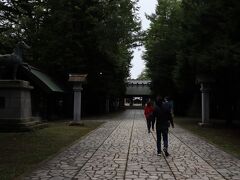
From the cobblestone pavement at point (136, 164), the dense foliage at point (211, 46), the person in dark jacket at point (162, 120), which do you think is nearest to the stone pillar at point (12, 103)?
the cobblestone pavement at point (136, 164)

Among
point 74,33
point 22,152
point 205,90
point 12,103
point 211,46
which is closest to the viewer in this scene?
point 22,152

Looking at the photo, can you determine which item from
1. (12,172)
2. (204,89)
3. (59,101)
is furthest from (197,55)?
(59,101)

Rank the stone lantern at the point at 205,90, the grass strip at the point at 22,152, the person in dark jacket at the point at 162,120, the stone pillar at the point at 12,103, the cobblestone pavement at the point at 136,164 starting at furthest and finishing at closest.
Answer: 1. the stone lantern at the point at 205,90
2. the stone pillar at the point at 12,103
3. the person in dark jacket at the point at 162,120
4. the grass strip at the point at 22,152
5. the cobblestone pavement at the point at 136,164

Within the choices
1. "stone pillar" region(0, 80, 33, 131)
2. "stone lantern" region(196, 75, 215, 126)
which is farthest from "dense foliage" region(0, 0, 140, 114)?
"stone pillar" region(0, 80, 33, 131)

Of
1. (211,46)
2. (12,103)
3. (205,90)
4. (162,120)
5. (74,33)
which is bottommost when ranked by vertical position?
(162,120)

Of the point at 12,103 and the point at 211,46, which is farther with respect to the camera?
the point at 211,46

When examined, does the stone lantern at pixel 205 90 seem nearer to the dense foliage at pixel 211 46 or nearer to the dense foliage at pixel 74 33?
the dense foliage at pixel 211 46

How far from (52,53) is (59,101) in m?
8.62

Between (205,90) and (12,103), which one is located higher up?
(205,90)

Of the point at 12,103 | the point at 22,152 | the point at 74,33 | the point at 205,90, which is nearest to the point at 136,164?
the point at 22,152

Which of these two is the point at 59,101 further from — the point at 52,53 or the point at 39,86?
the point at 39,86

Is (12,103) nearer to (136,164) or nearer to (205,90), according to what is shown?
(136,164)

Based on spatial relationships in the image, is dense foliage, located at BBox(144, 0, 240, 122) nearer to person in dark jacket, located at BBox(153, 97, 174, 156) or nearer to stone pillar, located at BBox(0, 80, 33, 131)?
person in dark jacket, located at BBox(153, 97, 174, 156)

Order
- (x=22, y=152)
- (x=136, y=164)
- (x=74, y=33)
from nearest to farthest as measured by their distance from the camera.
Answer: (x=136, y=164), (x=22, y=152), (x=74, y=33)
